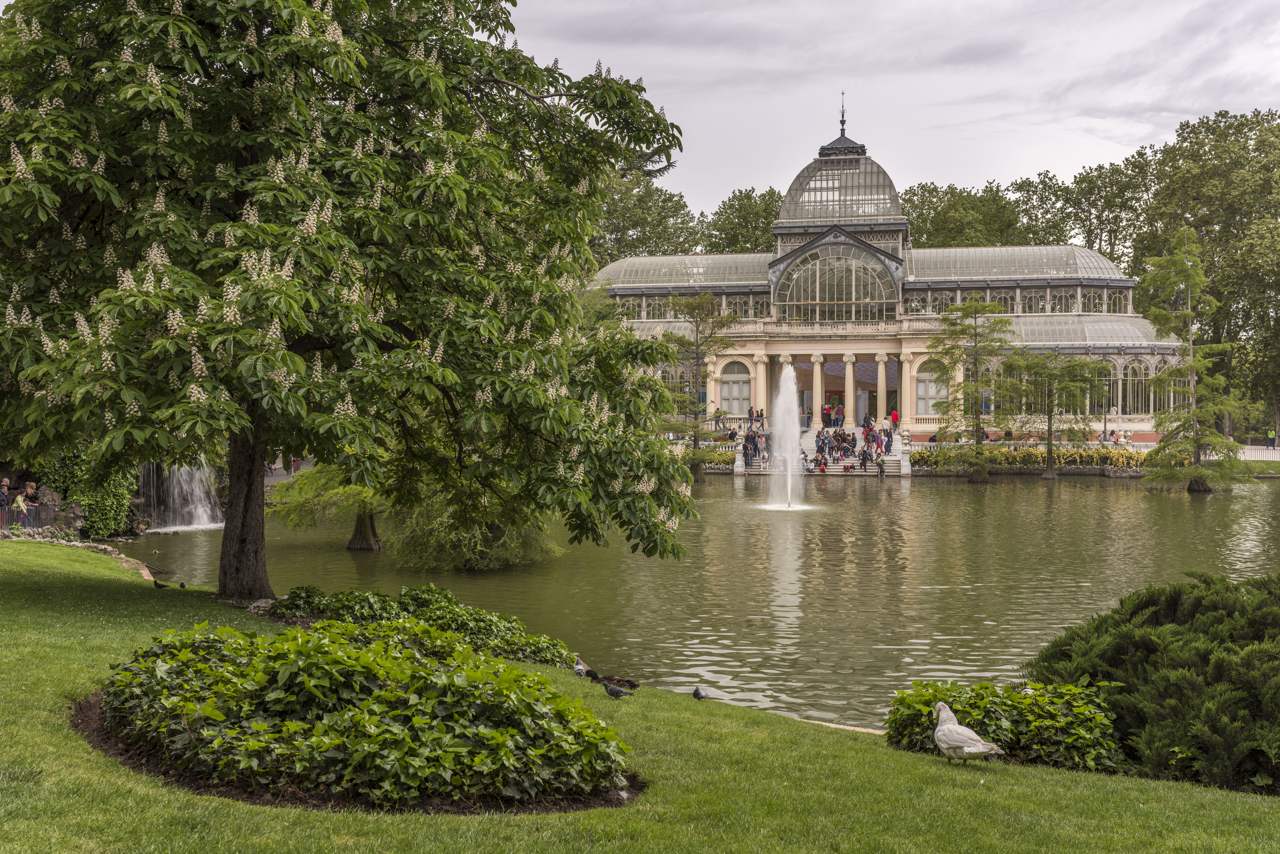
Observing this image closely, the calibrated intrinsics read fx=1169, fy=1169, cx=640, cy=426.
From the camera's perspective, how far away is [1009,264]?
6366 centimetres

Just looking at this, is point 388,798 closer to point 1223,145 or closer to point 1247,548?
point 1247,548

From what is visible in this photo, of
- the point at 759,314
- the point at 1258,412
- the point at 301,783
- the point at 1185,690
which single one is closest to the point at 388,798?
the point at 301,783

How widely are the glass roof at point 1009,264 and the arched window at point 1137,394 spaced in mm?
6678

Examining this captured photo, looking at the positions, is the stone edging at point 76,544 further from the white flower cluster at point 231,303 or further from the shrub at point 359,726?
the shrub at point 359,726

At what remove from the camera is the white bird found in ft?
26.5

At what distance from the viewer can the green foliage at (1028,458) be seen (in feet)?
156

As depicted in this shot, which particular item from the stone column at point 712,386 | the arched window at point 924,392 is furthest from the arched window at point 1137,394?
the stone column at point 712,386

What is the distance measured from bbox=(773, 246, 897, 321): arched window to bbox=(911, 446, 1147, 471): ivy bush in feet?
50.3

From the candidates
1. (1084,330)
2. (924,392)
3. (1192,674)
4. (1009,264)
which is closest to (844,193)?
(1009,264)

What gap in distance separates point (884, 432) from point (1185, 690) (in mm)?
45445

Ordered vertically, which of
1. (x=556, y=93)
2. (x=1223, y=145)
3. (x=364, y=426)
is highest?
(x=1223, y=145)

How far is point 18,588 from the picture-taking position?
13406 mm

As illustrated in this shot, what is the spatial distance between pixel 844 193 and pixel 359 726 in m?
61.5

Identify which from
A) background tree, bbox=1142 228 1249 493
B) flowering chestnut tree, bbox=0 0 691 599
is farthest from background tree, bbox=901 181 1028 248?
flowering chestnut tree, bbox=0 0 691 599
